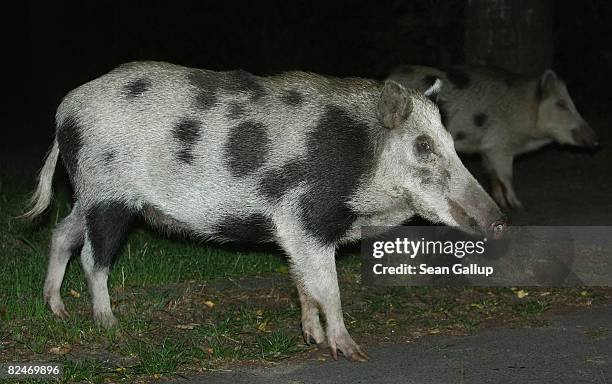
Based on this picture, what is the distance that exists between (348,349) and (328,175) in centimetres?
104

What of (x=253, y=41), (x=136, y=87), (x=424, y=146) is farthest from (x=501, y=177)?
(x=253, y=41)

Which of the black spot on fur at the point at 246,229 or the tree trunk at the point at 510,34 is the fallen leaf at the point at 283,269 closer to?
the black spot on fur at the point at 246,229

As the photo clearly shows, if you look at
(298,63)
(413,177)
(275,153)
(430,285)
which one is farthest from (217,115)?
(298,63)

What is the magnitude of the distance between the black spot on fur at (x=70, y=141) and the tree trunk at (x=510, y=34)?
242 inches

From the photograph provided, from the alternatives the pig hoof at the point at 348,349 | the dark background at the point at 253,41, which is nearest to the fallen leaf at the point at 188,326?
the pig hoof at the point at 348,349

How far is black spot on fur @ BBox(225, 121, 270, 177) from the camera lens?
6121 mm

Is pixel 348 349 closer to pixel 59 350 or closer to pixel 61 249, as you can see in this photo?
pixel 59 350

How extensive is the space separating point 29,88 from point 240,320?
15719 millimetres

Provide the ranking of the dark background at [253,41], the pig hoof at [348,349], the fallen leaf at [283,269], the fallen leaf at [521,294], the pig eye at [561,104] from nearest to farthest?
the pig hoof at [348,349]
the fallen leaf at [521,294]
the fallen leaf at [283,269]
the pig eye at [561,104]
the dark background at [253,41]

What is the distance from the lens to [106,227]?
640 cm

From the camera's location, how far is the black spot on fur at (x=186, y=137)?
20.4ft

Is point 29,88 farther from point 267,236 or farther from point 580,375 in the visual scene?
point 580,375

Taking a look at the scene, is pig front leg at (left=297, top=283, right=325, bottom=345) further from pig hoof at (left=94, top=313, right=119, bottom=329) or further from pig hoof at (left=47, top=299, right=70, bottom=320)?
pig hoof at (left=47, top=299, right=70, bottom=320)

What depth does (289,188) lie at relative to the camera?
603 centimetres
